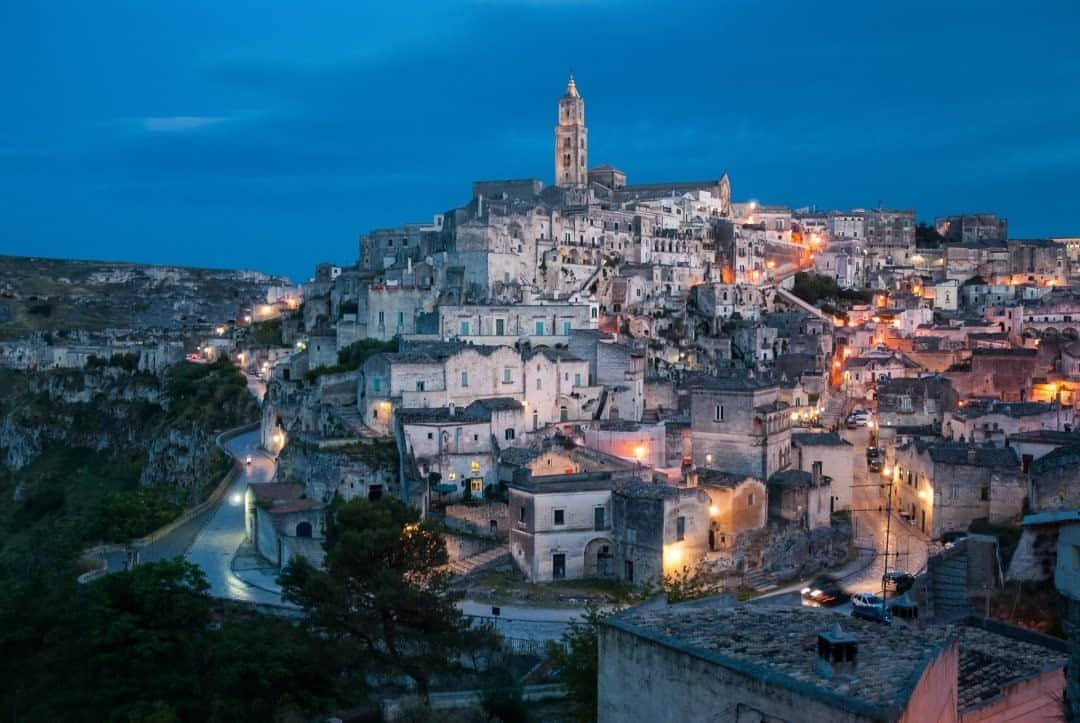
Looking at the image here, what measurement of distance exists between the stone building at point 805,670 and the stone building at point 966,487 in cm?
1963

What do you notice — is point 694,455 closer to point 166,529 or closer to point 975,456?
point 975,456

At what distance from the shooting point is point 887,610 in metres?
17.2

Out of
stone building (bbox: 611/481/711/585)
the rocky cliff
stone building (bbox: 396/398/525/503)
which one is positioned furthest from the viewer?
the rocky cliff

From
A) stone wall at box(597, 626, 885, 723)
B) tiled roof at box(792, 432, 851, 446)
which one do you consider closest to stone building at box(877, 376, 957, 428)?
tiled roof at box(792, 432, 851, 446)

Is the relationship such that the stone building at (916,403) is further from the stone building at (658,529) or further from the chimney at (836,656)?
the chimney at (836,656)

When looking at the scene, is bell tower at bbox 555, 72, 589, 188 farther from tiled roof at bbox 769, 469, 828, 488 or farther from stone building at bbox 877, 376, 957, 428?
tiled roof at bbox 769, 469, 828, 488

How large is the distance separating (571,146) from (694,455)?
185 ft

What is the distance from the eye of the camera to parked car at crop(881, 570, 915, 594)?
25.1 meters

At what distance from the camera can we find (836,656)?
9.11 meters

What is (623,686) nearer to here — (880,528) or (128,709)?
(128,709)

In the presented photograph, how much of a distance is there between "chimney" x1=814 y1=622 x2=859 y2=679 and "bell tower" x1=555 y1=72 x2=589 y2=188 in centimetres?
7843

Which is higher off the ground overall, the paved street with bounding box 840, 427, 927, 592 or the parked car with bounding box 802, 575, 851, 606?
the paved street with bounding box 840, 427, 927, 592

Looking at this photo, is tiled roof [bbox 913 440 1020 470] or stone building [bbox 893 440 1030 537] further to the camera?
tiled roof [bbox 913 440 1020 470]

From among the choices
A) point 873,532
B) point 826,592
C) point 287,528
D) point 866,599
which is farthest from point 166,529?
point 873,532
